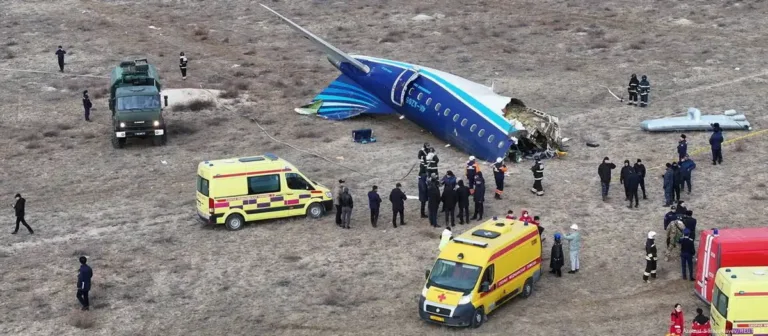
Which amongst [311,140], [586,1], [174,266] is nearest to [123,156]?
[311,140]

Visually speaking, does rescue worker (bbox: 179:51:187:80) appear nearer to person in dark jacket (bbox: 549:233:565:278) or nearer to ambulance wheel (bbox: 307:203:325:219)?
ambulance wheel (bbox: 307:203:325:219)

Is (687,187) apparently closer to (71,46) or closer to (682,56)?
(682,56)

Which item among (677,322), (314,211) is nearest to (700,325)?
(677,322)

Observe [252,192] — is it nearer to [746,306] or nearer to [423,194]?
[423,194]

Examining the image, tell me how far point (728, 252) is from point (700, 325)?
2.91 metres

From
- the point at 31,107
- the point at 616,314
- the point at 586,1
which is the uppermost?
the point at 586,1

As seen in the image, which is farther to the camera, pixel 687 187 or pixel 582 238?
pixel 687 187

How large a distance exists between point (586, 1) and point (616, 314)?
126 feet

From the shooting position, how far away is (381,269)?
28328 millimetres

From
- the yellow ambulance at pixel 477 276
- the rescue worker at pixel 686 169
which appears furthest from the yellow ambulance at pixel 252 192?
the rescue worker at pixel 686 169

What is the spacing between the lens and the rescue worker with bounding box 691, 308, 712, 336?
22672mm

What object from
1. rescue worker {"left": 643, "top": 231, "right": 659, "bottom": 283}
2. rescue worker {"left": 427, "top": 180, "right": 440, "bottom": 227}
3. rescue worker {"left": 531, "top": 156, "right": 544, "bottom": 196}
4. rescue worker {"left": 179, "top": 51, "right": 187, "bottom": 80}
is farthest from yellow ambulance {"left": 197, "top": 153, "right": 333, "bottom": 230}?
rescue worker {"left": 179, "top": 51, "right": 187, "bottom": 80}

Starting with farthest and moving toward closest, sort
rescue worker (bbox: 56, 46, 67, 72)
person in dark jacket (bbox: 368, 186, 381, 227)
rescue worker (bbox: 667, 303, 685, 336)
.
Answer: rescue worker (bbox: 56, 46, 67, 72), person in dark jacket (bbox: 368, 186, 381, 227), rescue worker (bbox: 667, 303, 685, 336)

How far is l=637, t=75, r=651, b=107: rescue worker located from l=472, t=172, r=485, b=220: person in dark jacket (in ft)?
42.6
